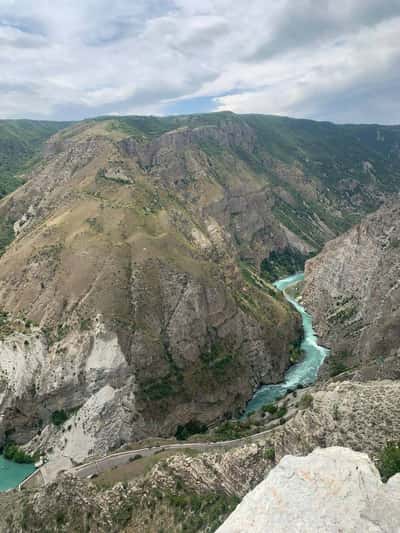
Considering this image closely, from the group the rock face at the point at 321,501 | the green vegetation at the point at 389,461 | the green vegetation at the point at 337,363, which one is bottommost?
the green vegetation at the point at 337,363

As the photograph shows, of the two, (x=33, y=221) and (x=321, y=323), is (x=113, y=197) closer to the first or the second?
(x=33, y=221)

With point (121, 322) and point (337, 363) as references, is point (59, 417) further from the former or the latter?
point (337, 363)

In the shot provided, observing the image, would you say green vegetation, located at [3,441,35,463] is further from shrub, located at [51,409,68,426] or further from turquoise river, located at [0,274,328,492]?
shrub, located at [51,409,68,426]

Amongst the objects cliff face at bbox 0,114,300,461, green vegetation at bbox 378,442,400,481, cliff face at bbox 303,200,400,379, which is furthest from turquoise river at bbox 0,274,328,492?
green vegetation at bbox 378,442,400,481

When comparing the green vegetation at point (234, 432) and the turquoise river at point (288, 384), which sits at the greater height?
the green vegetation at point (234, 432)

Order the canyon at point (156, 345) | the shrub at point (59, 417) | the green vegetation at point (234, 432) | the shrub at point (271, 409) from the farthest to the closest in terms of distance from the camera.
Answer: the shrub at point (59, 417) < the shrub at point (271, 409) < the green vegetation at point (234, 432) < the canyon at point (156, 345)

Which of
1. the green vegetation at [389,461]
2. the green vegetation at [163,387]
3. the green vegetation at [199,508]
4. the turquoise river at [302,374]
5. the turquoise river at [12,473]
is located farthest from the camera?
the turquoise river at [302,374]

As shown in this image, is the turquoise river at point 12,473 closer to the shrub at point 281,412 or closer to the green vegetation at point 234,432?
the green vegetation at point 234,432

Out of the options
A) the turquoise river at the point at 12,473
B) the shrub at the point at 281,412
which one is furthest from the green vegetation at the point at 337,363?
the turquoise river at the point at 12,473
